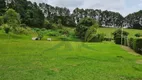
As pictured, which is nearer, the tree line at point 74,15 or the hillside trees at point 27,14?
the hillside trees at point 27,14

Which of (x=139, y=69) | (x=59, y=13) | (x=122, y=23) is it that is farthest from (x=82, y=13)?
(x=139, y=69)

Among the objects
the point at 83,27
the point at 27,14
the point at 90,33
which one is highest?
the point at 27,14

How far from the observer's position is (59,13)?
133m

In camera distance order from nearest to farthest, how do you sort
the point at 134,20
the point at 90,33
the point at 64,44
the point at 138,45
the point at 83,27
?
the point at 138,45, the point at 64,44, the point at 90,33, the point at 83,27, the point at 134,20

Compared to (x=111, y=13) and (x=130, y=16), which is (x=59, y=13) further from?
(x=130, y=16)

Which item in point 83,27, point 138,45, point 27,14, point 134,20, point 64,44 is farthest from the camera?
point 134,20

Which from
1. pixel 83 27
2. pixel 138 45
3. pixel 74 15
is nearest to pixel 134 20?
pixel 74 15

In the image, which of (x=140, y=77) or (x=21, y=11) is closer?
(x=140, y=77)

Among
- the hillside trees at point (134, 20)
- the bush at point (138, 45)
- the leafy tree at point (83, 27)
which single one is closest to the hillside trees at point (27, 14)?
the leafy tree at point (83, 27)

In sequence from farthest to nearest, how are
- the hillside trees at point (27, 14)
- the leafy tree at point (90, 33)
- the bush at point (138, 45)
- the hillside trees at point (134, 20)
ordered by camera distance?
the hillside trees at point (134, 20)
the hillside trees at point (27, 14)
the leafy tree at point (90, 33)
the bush at point (138, 45)

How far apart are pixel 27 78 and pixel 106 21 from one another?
126767 millimetres

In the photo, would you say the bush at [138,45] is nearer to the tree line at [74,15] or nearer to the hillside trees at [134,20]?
the tree line at [74,15]

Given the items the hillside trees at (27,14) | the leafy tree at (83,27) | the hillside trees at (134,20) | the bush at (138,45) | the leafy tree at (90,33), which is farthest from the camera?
the hillside trees at (134,20)

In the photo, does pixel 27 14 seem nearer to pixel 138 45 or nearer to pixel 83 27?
pixel 83 27
